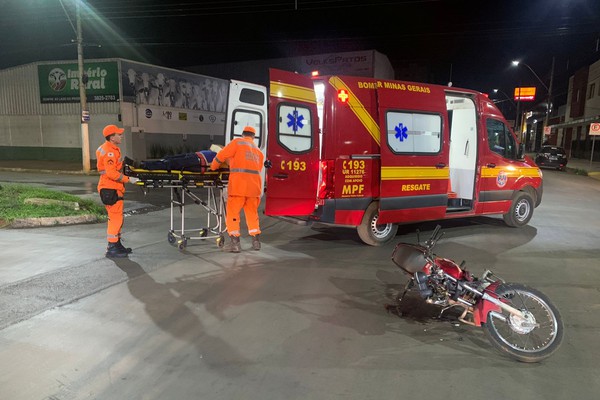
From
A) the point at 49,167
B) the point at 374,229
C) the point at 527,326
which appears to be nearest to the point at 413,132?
the point at 374,229

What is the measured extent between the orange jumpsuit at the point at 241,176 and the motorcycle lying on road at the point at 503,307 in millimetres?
3197

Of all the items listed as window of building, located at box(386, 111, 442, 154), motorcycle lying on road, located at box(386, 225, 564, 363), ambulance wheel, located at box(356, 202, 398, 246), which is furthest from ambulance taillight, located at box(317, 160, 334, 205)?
motorcycle lying on road, located at box(386, 225, 564, 363)

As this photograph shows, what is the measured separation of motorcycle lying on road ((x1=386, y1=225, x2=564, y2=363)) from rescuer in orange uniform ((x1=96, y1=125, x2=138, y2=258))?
14.3 feet

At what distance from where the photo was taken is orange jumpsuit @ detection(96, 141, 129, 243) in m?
6.26

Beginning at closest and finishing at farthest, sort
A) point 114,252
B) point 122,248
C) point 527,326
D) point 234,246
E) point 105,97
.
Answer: point 527,326 < point 114,252 < point 122,248 < point 234,246 < point 105,97

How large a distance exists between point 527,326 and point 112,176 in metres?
5.41

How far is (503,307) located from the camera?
12.3ft

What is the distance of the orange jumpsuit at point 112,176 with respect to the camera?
626 cm

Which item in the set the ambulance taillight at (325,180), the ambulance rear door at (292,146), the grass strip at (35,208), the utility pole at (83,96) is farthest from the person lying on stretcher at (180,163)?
the utility pole at (83,96)

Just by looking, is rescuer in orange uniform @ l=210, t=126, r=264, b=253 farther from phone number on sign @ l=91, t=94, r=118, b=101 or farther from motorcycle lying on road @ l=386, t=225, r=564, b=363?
phone number on sign @ l=91, t=94, r=118, b=101

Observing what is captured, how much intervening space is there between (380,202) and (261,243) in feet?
6.95

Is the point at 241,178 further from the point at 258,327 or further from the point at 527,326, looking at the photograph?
the point at 527,326

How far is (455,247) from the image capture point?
297 inches

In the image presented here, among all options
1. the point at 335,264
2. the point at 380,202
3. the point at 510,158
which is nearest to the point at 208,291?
the point at 335,264
